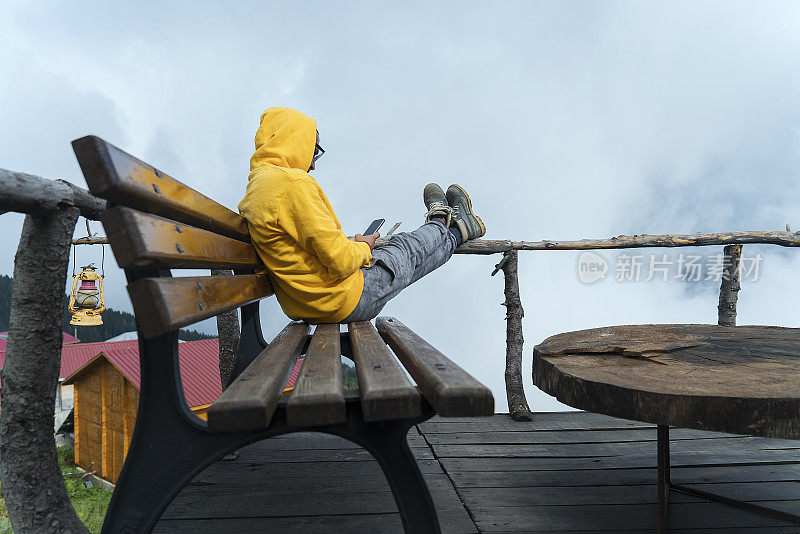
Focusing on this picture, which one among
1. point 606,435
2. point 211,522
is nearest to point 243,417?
point 211,522

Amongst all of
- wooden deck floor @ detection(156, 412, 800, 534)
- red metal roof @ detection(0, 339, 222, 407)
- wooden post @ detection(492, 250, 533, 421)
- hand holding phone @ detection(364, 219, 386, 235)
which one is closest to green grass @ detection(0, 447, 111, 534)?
red metal roof @ detection(0, 339, 222, 407)

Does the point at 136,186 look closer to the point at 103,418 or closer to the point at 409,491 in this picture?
the point at 409,491

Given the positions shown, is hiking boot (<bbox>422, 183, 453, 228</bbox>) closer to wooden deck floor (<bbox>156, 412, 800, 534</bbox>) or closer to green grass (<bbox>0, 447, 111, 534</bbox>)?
wooden deck floor (<bbox>156, 412, 800, 534</bbox>)

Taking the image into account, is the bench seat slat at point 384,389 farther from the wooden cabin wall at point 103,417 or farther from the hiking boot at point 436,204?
the wooden cabin wall at point 103,417

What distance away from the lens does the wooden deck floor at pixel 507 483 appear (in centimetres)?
169

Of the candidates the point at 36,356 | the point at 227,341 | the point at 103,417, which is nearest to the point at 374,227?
the point at 227,341

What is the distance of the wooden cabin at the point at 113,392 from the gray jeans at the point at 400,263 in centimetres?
332

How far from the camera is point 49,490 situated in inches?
62.1

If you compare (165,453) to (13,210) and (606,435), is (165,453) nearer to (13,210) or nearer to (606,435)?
(13,210)

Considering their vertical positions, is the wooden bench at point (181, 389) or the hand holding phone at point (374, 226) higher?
the hand holding phone at point (374, 226)

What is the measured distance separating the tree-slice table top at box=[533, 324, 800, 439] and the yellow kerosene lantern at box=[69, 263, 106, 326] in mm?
3707

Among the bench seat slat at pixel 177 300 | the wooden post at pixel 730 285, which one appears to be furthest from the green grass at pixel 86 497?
the wooden post at pixel 730 285

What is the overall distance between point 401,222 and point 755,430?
244 centimetres

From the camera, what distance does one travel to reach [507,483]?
2025mm
